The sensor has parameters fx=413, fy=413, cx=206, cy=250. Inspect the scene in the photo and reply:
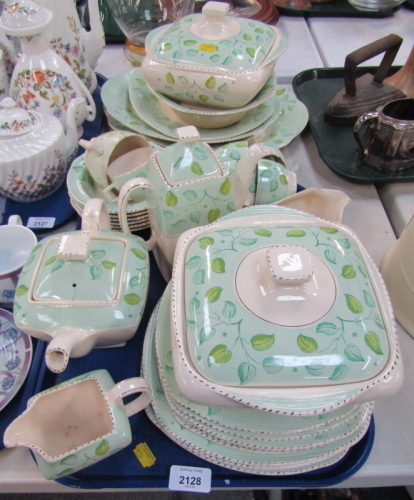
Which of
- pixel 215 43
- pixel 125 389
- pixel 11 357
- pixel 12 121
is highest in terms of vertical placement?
pixel 215 43

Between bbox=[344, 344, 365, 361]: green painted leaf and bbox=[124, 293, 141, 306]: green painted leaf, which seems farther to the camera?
bbox=[124, 293, 141, 306]: green painted leaf

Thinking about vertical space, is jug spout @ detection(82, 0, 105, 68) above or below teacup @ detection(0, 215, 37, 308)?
above

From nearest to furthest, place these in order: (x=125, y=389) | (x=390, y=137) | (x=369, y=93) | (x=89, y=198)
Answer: (x=125, y=389)
(x=89, y=198)
(x=390, y=137)
(x=369, y=93)

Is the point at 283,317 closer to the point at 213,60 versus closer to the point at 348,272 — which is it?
the point at 348,272

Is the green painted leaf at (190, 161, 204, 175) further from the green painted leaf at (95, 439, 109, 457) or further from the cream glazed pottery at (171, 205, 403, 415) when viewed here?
the green painted leaf at (95, 439, 109, 457)

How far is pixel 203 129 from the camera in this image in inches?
35.7

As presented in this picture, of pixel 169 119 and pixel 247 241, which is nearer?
pixel 247 241

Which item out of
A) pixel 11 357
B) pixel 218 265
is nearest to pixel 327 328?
pixel 218 265

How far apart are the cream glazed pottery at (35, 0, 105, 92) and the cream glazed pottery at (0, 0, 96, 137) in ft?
0.15

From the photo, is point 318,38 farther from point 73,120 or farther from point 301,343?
point 301,343

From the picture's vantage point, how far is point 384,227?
0.85 metres

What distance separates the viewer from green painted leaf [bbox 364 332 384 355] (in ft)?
1.33

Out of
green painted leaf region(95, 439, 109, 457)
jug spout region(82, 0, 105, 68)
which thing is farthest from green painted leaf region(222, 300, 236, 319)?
jug spout region(82, 0, 105, 68)

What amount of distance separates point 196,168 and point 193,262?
17cm
